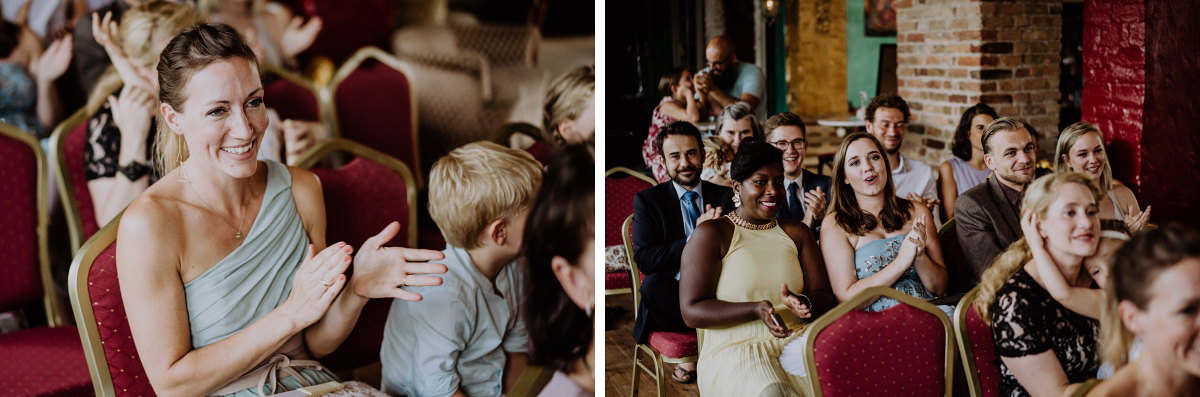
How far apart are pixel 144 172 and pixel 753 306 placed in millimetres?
1622

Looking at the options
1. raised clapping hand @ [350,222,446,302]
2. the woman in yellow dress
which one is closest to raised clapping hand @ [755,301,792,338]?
the woman in yellow dress

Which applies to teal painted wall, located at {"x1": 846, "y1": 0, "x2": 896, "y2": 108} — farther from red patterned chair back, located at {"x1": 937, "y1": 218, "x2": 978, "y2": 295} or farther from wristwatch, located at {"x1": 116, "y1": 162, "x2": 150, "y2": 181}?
wristwatch, located at {"x1": 116, "y1": 162, "x2": 150, "y2": 181}

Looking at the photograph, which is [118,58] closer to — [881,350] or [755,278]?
[755,278]

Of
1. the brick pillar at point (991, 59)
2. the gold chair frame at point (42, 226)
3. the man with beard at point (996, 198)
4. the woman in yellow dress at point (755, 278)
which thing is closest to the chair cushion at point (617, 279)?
the woman in yellow dress at point (755, 278)

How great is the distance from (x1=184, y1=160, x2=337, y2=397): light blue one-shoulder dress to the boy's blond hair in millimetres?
344

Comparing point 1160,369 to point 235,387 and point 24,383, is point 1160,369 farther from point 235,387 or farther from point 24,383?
point 24,383

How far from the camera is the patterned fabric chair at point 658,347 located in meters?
2.18

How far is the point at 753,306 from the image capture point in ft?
6.44

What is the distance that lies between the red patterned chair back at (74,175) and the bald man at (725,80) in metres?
1.68

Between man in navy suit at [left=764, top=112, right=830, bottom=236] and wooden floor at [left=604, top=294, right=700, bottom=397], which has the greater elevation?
man in navy suit at [left=764, top=112, right=830, bottom=236]

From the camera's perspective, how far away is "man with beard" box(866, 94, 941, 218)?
2.28 metres

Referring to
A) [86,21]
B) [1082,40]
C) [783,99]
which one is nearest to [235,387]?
[86,21]

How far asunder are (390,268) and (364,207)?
200 millimetres

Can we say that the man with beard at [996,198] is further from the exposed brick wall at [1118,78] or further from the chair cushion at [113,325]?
the chair cushion at [113,325]
